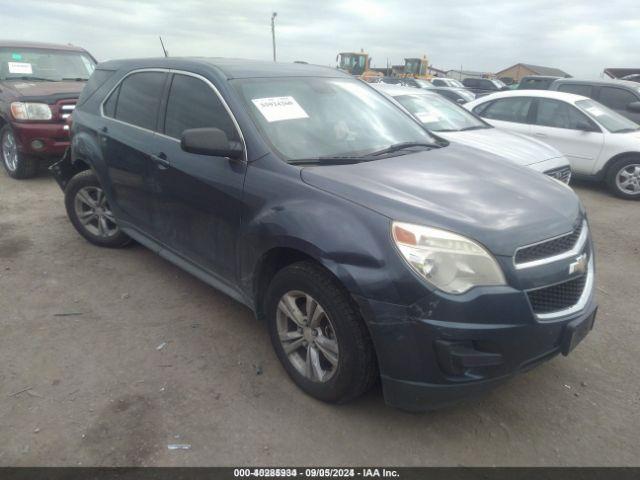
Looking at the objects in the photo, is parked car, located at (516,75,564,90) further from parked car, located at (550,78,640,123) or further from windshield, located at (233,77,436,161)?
windshield, located at (233,77,436,161)

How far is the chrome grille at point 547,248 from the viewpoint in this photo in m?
2.24

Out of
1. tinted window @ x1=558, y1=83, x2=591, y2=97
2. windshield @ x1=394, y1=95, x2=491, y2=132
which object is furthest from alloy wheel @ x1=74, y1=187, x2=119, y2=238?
tinted window @ x1=558, y1=83, x2=591, y2=97

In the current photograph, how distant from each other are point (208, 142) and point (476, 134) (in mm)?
4453

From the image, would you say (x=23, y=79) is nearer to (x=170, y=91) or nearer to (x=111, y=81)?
(x=111, y=81)

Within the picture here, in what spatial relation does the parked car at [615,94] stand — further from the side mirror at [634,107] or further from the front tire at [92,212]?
the front tire at [92,212]

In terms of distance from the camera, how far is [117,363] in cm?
302

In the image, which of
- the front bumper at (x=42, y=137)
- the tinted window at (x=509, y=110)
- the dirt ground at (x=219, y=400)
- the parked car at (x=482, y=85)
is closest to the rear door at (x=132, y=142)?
the dirt ground at (x=219, y=400)

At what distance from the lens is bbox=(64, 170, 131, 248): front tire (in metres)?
4.60

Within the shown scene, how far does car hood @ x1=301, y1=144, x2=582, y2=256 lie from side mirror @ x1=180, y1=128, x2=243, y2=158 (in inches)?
20.0

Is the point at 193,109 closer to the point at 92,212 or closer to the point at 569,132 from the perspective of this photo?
the point at 92,212

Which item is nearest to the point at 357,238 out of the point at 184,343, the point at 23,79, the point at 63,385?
the point at 184,343

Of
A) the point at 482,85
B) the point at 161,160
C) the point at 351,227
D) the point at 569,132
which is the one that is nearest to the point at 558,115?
Answer: the point at 569,132

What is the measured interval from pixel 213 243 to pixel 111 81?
85.5 inches

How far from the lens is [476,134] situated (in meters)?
6.23
